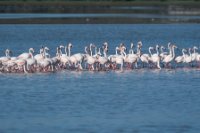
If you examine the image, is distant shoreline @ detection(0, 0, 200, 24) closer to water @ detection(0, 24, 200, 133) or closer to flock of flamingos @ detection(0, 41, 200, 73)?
flock of flamingos @ detection(0, 41, 200, 73)

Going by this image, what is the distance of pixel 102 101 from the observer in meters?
18.8

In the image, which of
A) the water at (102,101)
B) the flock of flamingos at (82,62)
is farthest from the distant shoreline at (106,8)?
the water at (102,101)

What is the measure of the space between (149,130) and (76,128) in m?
1.34

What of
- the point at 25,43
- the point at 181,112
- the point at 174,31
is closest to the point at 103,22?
the point at 174,31

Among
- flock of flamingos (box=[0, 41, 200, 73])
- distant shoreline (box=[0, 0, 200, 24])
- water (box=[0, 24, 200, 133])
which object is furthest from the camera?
distant shoreline (box=[0, 0, 200, 24])

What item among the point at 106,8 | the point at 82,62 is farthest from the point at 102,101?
the point at 106,8

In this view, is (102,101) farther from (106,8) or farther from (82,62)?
(106,8)

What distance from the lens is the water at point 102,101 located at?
15.8 m

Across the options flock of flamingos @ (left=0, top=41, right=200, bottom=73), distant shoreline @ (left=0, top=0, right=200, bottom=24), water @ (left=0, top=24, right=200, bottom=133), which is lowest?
water @ (left=0, top=24, right=200, bottom=133)

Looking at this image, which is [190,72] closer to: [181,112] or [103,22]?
[181,112]

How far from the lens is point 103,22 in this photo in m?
56.0

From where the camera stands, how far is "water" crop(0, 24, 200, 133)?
51.8 ft

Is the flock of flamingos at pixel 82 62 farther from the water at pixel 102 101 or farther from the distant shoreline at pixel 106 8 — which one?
the distant shoreline at pixel 106 8

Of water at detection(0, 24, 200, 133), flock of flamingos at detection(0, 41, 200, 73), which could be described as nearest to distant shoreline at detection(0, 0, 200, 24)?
flock of flamingos at detection(0, 41, 200, 73)
